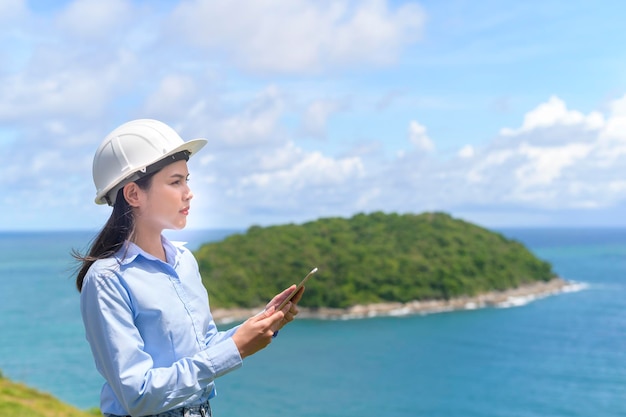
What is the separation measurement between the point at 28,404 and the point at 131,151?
7.14 meters

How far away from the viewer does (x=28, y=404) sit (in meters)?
8.10

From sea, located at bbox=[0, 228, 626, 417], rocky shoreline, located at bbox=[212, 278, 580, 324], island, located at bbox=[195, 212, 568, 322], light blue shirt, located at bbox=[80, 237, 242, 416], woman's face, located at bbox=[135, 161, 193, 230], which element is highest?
woman's face, located at bbox=[135, 161, 193, 230]

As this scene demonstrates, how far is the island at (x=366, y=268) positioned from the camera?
5800 centimetres

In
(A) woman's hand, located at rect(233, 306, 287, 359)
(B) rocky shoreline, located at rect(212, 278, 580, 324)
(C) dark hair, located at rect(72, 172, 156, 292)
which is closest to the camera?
(A) woman's hand, located at rect(233, 306, 287, 359)

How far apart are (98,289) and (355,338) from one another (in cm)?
5276

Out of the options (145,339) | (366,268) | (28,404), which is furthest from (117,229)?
(366,268)

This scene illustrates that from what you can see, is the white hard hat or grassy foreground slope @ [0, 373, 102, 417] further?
grassy foreground slope @ [0, 373, 102, 417]

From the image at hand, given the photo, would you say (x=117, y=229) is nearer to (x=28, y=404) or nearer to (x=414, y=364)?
(x=28, y=404)

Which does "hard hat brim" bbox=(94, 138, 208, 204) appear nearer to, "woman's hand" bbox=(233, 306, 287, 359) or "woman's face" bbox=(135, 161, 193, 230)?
"woman's face" bbox=(135, 161, 193, 230)

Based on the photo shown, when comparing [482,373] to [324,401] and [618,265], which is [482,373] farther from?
[618,265]

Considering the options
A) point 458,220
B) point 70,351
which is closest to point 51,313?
point 70,351

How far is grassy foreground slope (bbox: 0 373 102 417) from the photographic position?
740 cm

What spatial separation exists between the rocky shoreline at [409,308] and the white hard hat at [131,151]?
2052 inches

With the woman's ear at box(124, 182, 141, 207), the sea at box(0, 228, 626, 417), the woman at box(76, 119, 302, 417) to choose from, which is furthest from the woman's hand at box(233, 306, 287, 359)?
the sea at box(0, 228, 626, 417)
